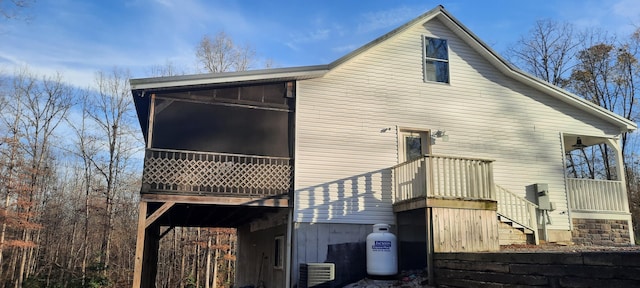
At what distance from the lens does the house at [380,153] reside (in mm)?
10180

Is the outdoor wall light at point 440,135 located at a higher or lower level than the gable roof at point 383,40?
lower

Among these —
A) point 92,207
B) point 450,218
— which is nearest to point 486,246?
point 450,218

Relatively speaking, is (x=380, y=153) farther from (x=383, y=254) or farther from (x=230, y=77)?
(x=230, y=77)

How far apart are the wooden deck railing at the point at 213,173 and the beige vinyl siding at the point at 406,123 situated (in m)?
0.53

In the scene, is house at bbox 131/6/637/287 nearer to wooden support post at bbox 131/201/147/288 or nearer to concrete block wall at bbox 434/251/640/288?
wooden support post at bbox 131/201/147/288

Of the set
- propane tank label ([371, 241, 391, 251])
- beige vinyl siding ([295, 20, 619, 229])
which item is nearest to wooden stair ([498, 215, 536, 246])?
beige vinyl siding ([295, 20, 619, 229])

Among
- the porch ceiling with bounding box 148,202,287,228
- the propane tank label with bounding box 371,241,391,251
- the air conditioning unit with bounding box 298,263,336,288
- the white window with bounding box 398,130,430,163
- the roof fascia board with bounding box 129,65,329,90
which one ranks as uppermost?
the roof fascia board with bounding box 129,65,329,90

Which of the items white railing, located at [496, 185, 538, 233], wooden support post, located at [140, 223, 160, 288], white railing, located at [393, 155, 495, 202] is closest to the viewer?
white railing, located at [393, 155, 495, 202]

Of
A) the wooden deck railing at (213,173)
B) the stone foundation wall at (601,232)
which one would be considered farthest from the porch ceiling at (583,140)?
the wooden deck railing at (213,173)

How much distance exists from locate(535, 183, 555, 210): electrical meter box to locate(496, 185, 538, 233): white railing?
2.08 ft

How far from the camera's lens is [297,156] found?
36.2 ft

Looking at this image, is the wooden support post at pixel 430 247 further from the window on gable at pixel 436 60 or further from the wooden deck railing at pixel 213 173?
the window on gable at pixel 436 60

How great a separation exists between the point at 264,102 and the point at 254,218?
5189 millimetres

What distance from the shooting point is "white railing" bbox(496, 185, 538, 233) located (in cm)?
1138
